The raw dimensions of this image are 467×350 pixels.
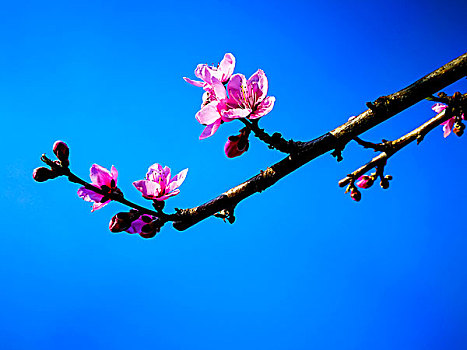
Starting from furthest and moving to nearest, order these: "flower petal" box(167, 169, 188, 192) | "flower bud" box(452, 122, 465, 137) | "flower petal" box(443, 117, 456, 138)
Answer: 1. "flower petal" box(443, 117, 456, 138)
2. "flower bud" box(452, 122, 465, 137)
3. "flower petal" box(167, 169, 188, 192)

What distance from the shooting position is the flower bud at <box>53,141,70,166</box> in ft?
2.08

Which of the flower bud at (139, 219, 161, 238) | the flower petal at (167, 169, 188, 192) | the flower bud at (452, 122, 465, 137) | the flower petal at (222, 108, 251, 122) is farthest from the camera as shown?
the flower bud at (452, 122, 465, 137)

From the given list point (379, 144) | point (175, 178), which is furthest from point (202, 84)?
point (379, 144)

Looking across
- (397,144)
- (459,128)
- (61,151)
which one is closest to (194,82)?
(61,151)

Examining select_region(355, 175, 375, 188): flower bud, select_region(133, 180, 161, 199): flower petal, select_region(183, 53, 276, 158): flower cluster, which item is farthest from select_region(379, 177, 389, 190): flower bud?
select_region(133, 180, 161, 199): flower petal

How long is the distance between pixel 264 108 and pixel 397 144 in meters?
0.43

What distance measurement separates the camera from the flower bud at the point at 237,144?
619 mm

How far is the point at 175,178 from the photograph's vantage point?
0.80 meters

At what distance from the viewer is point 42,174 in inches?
24.9

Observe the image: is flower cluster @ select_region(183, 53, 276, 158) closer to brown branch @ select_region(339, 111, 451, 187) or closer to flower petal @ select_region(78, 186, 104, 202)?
flower petal @ select_region(78, 186, 104, 202)

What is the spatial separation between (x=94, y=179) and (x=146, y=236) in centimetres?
15

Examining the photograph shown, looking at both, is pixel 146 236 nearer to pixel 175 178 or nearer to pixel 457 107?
pixel 175 178

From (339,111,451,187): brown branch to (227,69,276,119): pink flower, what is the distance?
0.39 metres

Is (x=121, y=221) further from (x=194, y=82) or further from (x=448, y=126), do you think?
(x=448, y=126)
